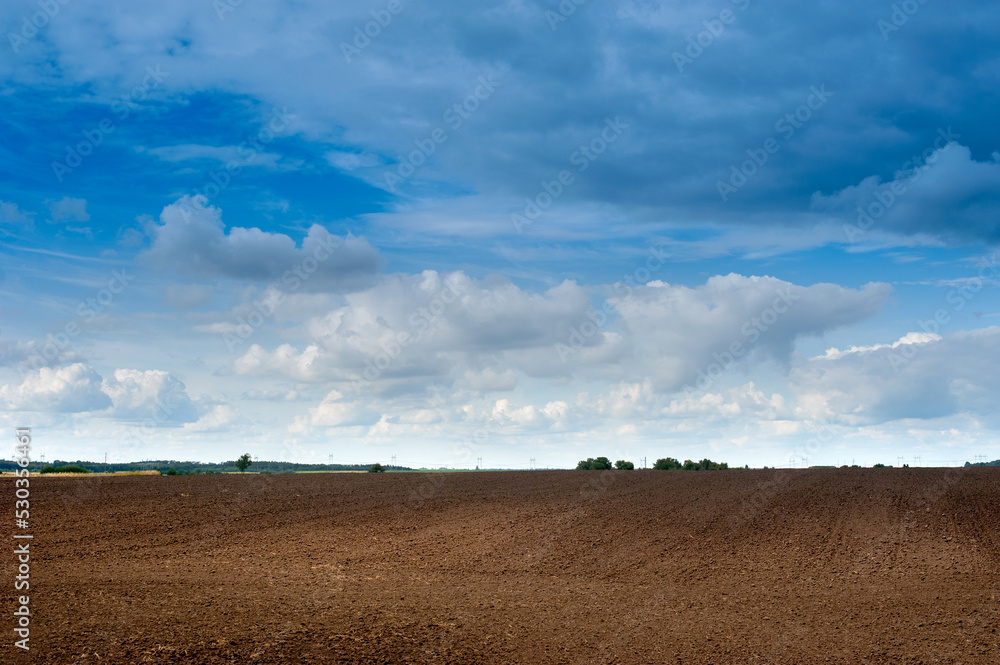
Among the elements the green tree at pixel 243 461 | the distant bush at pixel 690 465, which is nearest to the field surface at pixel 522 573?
the distant bush at pixel 690 465

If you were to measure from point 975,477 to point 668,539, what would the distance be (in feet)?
90.7

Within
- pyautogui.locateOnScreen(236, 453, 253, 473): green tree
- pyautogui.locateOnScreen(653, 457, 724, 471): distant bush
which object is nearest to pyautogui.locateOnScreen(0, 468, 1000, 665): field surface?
pyautogui.locateOnScreen(653, 457, 724, 471): distant bush

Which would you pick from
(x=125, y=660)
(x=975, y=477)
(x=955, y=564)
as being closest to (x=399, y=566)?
(x=125, y=660)

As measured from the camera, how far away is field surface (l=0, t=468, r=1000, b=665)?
1861 cm

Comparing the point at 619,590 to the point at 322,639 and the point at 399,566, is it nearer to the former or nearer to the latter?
the point at 399,566

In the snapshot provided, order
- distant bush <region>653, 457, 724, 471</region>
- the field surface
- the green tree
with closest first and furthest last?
the field surface < distant bush <region>653, 457, 724, 471</region> < the green tree

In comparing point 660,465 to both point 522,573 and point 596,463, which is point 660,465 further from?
point 522,573

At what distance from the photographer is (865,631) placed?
2048cm

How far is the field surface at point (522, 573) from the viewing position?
61.1 ft

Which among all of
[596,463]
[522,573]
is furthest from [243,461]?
[522,573]

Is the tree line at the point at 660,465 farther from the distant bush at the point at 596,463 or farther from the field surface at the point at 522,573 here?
the field surface at the point at 522,573

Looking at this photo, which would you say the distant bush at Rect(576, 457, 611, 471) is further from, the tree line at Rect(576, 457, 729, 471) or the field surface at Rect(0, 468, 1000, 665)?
the field surface at Rect(0, 468, 1000, 665)

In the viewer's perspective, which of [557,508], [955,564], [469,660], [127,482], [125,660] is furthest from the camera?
[127,482]

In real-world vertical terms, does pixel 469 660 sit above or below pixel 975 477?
below
